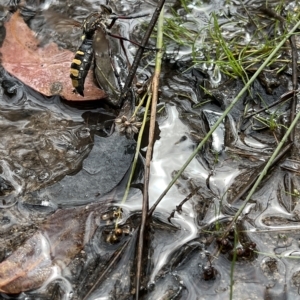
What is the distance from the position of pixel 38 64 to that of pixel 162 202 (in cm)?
111

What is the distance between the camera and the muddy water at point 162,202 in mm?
1731

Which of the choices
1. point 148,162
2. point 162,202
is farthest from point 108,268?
point 148,162

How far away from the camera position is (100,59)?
249 cm

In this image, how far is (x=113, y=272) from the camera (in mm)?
1754

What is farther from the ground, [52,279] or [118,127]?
[118,127]

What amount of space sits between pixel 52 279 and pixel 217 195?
0.74 m

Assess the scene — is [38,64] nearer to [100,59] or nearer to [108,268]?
[100,59]

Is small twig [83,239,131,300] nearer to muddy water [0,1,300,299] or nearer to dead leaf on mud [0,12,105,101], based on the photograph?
muddy water [0,1,300,299]

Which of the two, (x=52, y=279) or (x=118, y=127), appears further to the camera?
(x=118, y=127)

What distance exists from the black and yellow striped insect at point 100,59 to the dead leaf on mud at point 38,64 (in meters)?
0.06

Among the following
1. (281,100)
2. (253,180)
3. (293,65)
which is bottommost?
(253,180)

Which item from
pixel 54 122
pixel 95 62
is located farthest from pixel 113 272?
pixel 95 62

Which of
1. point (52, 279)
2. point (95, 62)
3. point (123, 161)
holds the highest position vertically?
point (95, 62)

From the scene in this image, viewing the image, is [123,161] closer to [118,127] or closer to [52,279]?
[118,127]
